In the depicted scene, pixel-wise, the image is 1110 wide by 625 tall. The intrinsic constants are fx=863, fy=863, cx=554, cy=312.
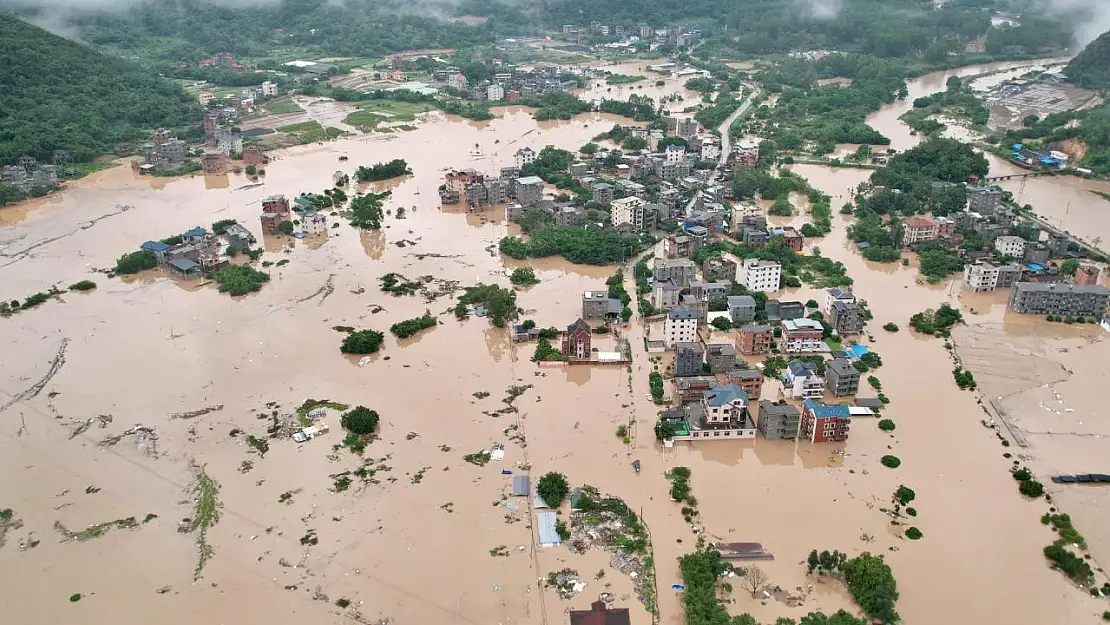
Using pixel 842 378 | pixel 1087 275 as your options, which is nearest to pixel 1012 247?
pixel 1087 275

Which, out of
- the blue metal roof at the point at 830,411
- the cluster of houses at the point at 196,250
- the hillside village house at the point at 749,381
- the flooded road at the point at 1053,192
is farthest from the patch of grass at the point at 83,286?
the flooded road at the point at 1053,192

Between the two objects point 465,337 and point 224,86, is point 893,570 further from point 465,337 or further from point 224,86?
point 224,86

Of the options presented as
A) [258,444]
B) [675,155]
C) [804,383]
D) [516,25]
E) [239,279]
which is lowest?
[258,444]

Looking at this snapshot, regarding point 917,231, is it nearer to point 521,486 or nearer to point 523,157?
point 523,157

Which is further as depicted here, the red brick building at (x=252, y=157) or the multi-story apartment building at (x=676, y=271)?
the red brick building at (x=252, y=157)

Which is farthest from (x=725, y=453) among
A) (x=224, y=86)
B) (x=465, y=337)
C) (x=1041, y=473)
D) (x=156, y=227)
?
(x=224, y=86)

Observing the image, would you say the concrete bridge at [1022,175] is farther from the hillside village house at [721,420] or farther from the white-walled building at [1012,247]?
the hillside village house at [721,420]
